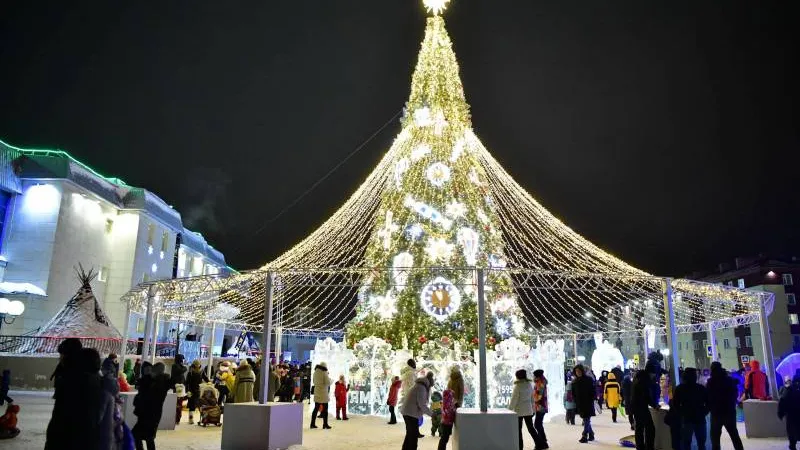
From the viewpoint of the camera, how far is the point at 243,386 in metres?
10.7

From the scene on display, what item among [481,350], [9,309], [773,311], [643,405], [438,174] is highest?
[438,174]

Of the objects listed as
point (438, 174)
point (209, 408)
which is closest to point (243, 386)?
point (209, 408)

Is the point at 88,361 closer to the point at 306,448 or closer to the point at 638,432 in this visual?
the point at 306,448

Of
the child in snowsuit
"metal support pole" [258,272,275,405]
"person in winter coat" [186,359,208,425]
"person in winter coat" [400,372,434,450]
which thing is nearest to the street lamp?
"person in winter coat" [186,359,208,425]

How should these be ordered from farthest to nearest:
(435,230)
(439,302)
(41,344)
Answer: (41,344) → (435,230) → (439,302)

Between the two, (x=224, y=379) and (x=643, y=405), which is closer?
(x=643, y=405)

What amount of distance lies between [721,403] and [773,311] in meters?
51.1

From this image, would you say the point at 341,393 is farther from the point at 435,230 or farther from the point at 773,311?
the point at 773,311

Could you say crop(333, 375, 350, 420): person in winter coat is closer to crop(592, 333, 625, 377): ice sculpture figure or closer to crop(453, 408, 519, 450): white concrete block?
crop(453, 408, 519, 450): white concrete block

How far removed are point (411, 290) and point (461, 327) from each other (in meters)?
2.00

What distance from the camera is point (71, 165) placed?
28.8 m

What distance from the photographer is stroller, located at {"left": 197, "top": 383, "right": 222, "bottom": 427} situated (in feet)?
41.1

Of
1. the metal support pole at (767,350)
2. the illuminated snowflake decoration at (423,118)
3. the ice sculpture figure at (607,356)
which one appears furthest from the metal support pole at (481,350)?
the ice sculpture figure at (607,356)

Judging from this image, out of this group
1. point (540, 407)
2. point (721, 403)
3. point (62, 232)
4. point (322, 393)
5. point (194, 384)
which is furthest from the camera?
point (62, 232)
